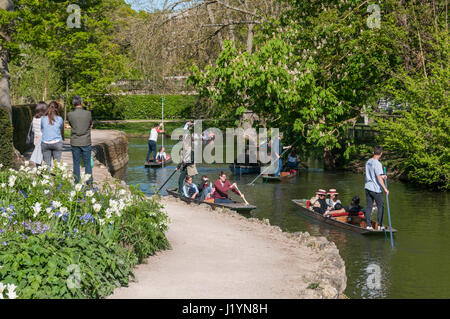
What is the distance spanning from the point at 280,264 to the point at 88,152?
5847mm

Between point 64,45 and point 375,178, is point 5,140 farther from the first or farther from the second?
point 64,45

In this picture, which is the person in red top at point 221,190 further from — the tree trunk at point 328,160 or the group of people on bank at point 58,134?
the tree trunk at point 328,160

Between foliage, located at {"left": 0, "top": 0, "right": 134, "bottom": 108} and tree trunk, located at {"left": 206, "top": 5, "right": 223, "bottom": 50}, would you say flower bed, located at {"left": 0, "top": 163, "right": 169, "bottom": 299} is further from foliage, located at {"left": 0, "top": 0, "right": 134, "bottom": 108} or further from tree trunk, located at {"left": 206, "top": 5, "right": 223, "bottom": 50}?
tree trunk, located at {"left": 206, "top": 5, "right": 223, "bottom": 50}

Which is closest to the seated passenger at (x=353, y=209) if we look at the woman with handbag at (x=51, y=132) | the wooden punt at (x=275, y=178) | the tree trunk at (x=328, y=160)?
the woman with handbag at (x=51, y=132)

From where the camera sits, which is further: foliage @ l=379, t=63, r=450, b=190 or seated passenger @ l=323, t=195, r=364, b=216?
foliage @ l=379, t=63, r=450, b=190

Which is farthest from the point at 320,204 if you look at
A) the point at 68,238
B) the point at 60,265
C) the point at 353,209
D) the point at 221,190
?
the point at 60,265

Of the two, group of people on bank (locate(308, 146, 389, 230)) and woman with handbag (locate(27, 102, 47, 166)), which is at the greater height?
woman with handbag (locate(27, 102, 47, 166))

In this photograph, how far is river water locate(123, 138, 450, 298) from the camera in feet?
43.8

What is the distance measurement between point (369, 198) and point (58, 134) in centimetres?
809

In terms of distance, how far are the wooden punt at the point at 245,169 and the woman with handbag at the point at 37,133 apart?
1575 centimetres

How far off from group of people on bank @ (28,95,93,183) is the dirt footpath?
2588 mm

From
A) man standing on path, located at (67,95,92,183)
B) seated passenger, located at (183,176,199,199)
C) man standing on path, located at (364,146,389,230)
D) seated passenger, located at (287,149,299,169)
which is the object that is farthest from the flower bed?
seated passenger, located at (287,149,299,169)

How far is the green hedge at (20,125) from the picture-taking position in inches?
1116
